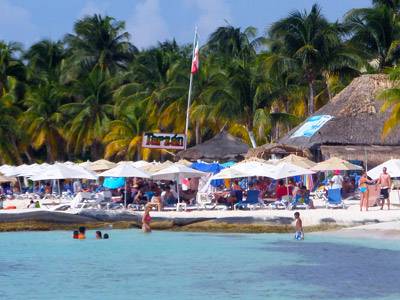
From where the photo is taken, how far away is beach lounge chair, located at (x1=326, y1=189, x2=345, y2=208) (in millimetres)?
29188

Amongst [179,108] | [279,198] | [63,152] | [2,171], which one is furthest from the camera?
[63,152]

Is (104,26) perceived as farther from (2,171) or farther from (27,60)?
(2,171)

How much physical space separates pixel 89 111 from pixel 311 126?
16864 mm

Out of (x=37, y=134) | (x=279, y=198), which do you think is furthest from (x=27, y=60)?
(x=279, y=198)

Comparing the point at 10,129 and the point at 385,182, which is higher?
the point at 10,129

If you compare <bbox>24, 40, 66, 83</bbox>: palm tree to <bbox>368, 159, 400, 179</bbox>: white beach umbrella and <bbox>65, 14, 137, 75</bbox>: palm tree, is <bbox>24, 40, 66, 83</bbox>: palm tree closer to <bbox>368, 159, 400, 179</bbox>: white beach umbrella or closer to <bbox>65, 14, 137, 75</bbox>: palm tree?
<bbox>65, 14, 137, 75</bbox>: palm tree

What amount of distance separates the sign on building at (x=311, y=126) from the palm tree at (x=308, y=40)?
4.09 m

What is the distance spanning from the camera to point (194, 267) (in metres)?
20.1

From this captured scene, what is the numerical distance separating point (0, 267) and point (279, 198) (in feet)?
40.8

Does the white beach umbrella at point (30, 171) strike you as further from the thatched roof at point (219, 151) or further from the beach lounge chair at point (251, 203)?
the beach lounge chair at point (251, 203)

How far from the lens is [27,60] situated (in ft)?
206

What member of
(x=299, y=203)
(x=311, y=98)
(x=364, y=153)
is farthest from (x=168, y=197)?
(x=311, y=98)

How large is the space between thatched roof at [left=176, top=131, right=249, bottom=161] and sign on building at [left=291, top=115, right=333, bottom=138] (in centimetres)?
300

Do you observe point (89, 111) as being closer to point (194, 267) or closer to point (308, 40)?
point (308, 40)
